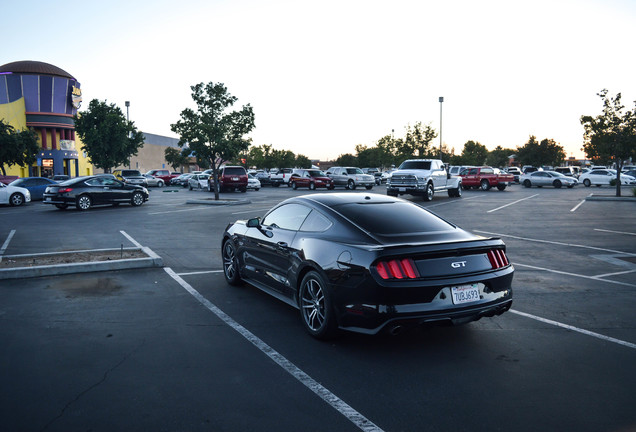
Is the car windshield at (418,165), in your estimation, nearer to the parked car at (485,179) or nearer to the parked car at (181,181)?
the parked car at (485,179)

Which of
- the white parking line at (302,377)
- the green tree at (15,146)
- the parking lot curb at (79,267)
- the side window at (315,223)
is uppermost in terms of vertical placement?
the green tree at (15,146)

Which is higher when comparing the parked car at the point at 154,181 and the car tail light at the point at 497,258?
the parked car at the point at 154,181

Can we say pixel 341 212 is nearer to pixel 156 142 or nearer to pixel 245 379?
pixel 245 379

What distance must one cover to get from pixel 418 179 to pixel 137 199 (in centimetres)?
1402

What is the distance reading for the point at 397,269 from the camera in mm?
4613

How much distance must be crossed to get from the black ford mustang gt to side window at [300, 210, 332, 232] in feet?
0.05

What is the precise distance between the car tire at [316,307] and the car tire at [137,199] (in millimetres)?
20262

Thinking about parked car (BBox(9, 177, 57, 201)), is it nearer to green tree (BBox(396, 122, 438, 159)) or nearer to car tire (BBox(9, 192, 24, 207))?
car tire (BBox(9, 192, 24, 207))

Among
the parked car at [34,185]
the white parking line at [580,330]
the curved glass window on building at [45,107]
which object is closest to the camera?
the white parking line at [580,330]

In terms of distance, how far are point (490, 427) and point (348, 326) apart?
5.59ft

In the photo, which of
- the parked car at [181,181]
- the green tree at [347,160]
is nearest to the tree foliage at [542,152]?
the green tree at [347,160]

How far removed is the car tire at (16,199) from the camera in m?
24.1

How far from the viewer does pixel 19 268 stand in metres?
8.09

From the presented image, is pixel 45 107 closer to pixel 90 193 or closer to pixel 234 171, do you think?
pixel 234 171
